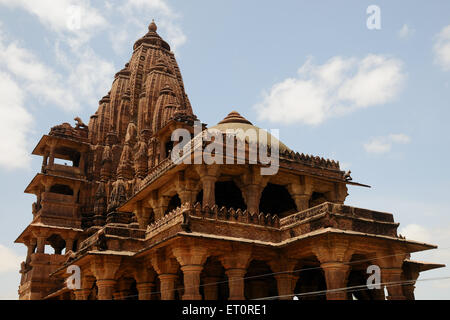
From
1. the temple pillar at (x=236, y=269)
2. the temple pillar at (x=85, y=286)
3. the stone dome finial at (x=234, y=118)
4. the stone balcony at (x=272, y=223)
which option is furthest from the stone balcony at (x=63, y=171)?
the temple pillar at (x=236, y=269)

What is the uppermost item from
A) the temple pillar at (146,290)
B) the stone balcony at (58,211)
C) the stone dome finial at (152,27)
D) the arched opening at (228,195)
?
the stone dome finial at (152,27)

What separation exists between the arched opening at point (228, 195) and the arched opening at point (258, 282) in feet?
19.1

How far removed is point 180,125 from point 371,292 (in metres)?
17.1

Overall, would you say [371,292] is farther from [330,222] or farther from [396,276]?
[330,222]

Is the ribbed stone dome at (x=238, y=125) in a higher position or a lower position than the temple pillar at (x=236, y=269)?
higher

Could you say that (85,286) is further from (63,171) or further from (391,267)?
(63,171)

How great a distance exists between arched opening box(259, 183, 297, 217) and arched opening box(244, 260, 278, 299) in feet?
17.7

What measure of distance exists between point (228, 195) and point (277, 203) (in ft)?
9.94

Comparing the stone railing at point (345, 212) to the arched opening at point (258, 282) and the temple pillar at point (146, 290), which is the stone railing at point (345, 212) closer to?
the arched opening at point (258, 282)

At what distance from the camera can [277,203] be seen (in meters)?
28.2

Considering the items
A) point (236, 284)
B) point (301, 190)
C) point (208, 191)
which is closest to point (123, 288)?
point (208, 191)

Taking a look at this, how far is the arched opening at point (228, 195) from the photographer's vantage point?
27.1m

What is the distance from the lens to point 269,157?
73.9ft
